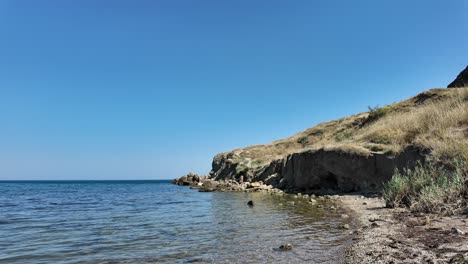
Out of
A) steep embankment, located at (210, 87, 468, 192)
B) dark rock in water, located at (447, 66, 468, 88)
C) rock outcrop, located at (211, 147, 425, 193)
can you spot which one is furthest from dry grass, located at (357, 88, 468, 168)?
dark rock in water, located at (447, 66, 468, 88)

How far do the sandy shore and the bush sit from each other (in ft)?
2.07

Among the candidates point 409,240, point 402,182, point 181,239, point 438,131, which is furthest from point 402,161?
point 181,239

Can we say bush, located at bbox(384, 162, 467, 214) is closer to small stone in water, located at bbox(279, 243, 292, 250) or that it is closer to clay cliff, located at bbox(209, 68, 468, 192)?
clay cliff, located at bbox(209, 68, 468, 192)

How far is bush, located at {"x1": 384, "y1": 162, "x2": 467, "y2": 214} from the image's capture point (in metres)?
11.7

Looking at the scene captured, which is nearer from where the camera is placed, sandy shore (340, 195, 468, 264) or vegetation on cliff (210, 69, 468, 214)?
sandy shore (340, 195, 468, 264)

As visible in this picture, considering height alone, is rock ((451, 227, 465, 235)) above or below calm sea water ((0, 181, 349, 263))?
above

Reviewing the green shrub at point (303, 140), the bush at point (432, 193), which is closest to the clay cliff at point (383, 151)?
the bush at point (432, 193)

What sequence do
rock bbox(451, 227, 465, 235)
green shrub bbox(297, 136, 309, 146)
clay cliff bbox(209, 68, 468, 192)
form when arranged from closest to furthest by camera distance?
1. rock bbox(451, 227, 465, 235)
2. clay cliff bbox(209, 68, 468, 192)
3. green shrub bbox(297, 136, 309, 146)

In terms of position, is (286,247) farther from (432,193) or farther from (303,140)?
(303,140)

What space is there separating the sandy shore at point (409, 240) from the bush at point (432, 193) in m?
0.63

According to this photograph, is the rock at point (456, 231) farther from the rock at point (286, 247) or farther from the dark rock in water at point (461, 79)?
the dark rock in water at point (461, 79)

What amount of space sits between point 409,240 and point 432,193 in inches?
172

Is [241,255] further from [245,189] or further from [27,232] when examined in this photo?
[245,189]

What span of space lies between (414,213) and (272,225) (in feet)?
17.6
